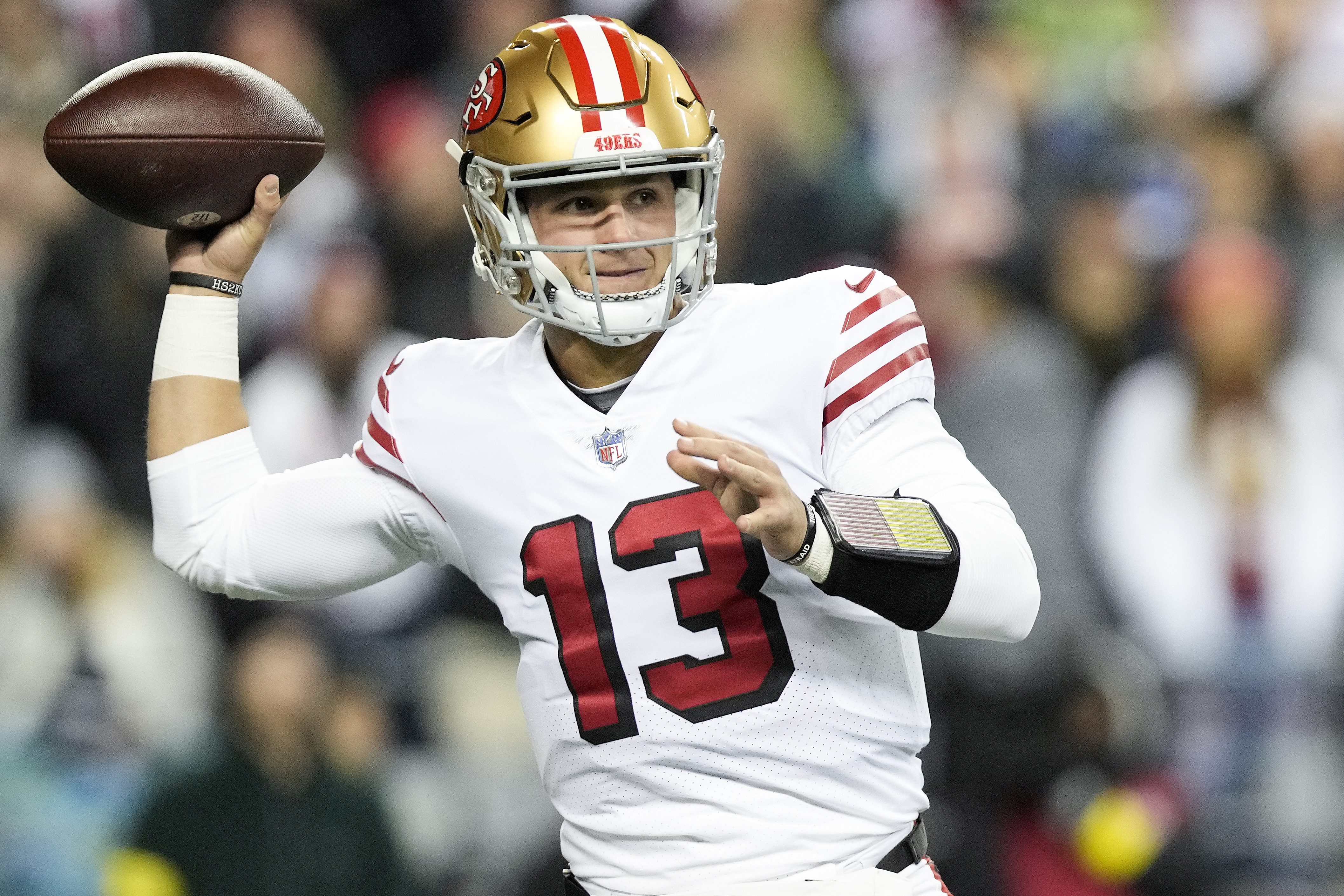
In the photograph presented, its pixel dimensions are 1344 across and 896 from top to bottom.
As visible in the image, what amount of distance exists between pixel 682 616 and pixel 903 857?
40 centimetres

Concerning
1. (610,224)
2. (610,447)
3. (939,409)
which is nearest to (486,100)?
(610,224)

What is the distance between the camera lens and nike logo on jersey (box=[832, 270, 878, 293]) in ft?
6.68

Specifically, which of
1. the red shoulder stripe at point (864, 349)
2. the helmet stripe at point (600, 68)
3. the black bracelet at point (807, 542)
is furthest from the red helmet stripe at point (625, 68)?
the black bracelet at point (807, 542)

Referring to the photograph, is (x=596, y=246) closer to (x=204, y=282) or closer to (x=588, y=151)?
(x=588, y=151)

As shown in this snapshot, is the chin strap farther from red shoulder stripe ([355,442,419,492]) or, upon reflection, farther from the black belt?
the black belt

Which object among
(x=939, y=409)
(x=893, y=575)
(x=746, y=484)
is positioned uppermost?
(x=746, y=484)

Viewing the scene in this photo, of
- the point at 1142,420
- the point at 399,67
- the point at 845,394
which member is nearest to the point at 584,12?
the point at 399,67

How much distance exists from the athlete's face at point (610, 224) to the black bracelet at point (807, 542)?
44cm

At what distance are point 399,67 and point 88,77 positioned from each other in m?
0.89

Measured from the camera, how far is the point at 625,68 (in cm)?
205

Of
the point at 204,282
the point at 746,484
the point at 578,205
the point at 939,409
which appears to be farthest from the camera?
the point at 939,409

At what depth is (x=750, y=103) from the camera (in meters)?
4.66

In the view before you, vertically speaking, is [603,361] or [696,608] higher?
[603,361]

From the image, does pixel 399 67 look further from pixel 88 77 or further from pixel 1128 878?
pixel 1128 878
